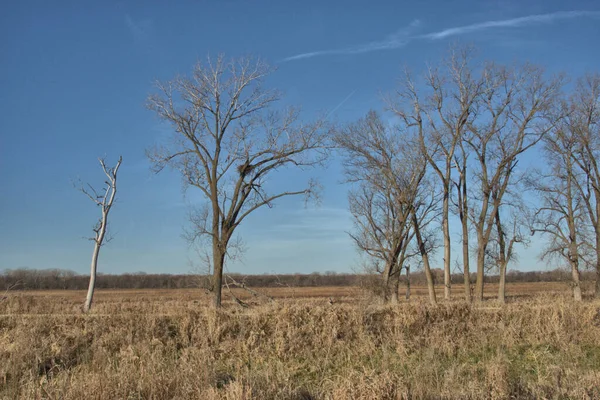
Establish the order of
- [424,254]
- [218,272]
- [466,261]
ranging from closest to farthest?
[218,272], [466,261], [424,254]

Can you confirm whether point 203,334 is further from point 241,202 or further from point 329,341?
point 241,202

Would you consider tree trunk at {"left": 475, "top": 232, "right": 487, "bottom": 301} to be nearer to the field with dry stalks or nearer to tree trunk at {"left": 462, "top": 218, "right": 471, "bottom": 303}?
tree trunk at {"left": 462, "top": 218, "right": 471, "bottom": 303}

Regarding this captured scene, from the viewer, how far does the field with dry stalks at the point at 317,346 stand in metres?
8.41

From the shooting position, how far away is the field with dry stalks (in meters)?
8.41

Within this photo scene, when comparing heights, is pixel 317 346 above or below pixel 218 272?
below

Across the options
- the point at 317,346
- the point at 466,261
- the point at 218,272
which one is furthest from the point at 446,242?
the point at 317,346

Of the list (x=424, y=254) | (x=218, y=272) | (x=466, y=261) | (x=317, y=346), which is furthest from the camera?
(x=424, y=254)

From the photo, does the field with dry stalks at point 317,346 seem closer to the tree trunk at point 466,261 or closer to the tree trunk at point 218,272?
the tree trunk at point 218,272

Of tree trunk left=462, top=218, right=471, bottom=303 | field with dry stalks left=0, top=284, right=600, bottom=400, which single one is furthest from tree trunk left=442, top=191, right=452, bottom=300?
field with dry stalks left=0, top=284, right=600, bottom=400

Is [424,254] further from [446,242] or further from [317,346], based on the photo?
[317,346]

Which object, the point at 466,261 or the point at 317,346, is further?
the point at 466,261

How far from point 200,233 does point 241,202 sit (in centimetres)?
280

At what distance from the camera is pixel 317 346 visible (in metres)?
13.1

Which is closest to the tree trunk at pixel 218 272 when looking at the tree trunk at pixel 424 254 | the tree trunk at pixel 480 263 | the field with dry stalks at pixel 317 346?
the field with dry stalks at pixel 317 346
